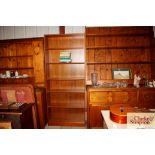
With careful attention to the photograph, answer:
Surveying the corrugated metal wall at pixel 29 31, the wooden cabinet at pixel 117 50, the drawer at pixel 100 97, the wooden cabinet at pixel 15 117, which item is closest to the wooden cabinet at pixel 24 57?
the corrugated metal wall at pixel 29 31

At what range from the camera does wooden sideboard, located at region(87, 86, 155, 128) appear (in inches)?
127

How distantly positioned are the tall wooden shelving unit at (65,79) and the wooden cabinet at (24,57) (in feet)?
0.82

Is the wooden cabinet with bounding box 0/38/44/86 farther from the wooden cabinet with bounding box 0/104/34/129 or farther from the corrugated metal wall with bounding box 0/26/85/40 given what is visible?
the wooden cabinet with bounding box 0/104/34/129

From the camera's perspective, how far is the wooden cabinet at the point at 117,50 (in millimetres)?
3502

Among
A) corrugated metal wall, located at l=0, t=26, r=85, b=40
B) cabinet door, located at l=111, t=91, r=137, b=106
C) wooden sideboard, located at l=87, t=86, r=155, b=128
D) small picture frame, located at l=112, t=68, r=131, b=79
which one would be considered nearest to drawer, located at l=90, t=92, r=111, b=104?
wooden sideboard, located at l=87, t=86, r=155, b=128

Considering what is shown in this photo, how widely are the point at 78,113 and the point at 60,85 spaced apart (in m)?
0.79

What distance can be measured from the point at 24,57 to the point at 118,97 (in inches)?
93.9

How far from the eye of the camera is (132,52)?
360cm

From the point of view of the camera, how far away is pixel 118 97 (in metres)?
3.26

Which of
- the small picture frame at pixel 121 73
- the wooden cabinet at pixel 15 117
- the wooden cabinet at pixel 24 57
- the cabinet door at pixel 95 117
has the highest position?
the wooden cabinet at pixel 24 57

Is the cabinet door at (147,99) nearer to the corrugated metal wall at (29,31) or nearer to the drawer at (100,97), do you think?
the drawer at (100,97)
